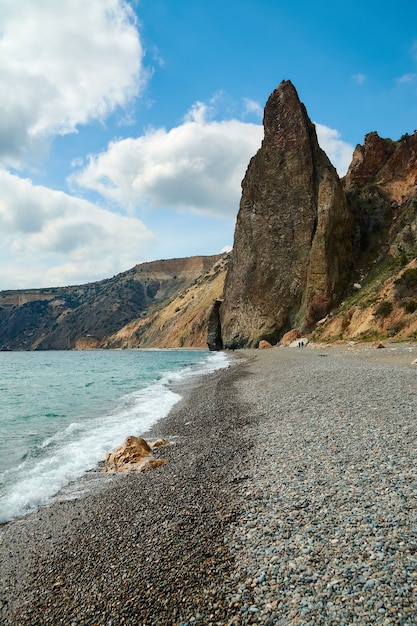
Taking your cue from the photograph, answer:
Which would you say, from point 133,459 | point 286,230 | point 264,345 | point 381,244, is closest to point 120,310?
point 286,230

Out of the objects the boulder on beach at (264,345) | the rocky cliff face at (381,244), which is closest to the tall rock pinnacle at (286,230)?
the rocky cliff face at (381,244)

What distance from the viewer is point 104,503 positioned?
6492 millimetres

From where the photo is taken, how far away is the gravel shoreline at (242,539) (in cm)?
338

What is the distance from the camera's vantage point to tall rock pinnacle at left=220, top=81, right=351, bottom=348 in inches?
2014

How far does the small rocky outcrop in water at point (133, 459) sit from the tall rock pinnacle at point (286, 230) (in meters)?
43.7

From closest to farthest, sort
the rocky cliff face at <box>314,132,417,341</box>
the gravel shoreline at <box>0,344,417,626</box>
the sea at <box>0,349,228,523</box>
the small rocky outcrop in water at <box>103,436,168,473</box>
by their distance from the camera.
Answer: the gravel shoreline at <box>0,344,417,626</box>
the sea at <box>0,349,228,523</box>
the small rocky outcrop in water at <box>103,436,168,473</box>
the rocky cliff face at <box>314,132,417,341</box>

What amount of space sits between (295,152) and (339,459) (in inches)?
2353

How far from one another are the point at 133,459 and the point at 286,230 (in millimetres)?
53786

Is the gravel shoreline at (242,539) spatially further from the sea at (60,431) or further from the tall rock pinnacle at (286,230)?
the tall rock pinnacle at (286,230)

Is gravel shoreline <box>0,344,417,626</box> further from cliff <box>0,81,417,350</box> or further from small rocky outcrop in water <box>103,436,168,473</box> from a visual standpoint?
cliff <box>0,81,417,350</box>

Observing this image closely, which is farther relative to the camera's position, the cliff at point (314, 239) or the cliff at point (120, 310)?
the cliff at point (120, 310)

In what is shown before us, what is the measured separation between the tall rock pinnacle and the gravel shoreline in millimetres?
44585

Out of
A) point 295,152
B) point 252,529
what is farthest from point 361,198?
point 252,529

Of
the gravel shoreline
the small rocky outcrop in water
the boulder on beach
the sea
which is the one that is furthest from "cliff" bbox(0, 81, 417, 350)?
the gravel shoreline
